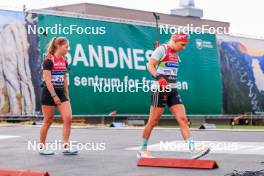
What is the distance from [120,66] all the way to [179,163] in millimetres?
20850

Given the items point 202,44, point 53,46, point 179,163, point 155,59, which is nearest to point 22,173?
point 179,163

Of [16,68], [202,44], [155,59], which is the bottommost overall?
[155,59]

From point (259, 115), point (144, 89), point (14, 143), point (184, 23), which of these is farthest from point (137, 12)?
point (14, 143)

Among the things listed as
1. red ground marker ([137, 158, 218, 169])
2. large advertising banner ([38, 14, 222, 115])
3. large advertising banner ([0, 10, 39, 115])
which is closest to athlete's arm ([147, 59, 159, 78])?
red ground marker ([137, 158, 218, 169])

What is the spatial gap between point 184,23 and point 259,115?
44.2 metres

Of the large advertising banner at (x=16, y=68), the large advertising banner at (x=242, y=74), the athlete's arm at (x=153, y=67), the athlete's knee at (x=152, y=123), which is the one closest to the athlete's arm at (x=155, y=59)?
the athlete's arm at (x=153, y=67)

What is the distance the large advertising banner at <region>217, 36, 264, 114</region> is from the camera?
109 ft

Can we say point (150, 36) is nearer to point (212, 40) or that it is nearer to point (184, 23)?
point (212, 40)

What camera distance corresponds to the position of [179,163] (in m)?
8.25

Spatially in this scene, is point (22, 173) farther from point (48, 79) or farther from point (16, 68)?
point (16, 68)

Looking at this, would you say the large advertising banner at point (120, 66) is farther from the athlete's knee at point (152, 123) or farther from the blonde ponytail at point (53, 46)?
the athlete's knee at point (152, 123)

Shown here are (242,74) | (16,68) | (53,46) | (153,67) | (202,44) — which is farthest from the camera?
(242,74)

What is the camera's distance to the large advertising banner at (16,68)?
80.7ft

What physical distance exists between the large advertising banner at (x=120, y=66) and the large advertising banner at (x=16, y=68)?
92cm
